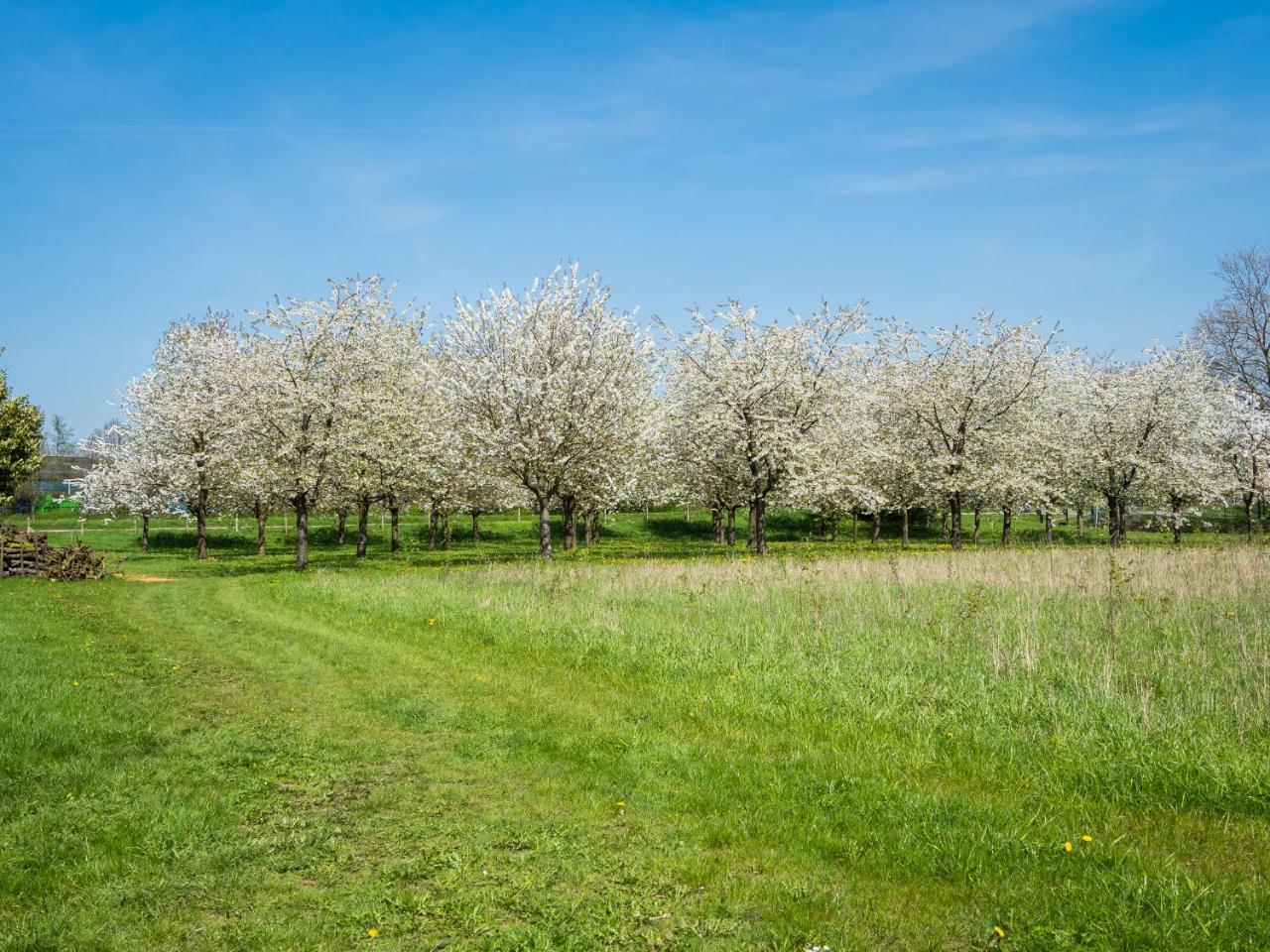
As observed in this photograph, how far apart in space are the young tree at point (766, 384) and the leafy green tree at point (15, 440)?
38.8 meters

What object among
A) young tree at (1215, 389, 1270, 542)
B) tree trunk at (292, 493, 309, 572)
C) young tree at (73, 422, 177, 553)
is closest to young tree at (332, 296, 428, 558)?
tree trunk at (292, 493, 309, 572)

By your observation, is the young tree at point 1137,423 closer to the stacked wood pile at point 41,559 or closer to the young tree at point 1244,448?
the young tree at point 1244,448

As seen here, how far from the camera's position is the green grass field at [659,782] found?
5223 mm

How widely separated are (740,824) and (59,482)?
119 m

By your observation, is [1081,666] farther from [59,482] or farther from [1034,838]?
[59,482]

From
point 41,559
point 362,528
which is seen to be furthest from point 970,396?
point 41,559

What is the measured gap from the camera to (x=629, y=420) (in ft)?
108

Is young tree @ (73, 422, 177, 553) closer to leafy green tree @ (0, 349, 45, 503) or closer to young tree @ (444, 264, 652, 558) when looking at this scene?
leafy green tree @ (0, 349, 45, 503)

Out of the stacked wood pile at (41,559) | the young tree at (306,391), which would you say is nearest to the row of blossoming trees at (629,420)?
the young tree at (306,391)

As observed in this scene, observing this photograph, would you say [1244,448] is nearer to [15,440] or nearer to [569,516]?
[569,516]

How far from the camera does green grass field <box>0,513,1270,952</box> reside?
5223 mm

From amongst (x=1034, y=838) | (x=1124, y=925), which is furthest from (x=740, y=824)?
(x=1124, y=925)

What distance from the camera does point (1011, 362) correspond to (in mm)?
39500

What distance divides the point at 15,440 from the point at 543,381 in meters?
36.4
